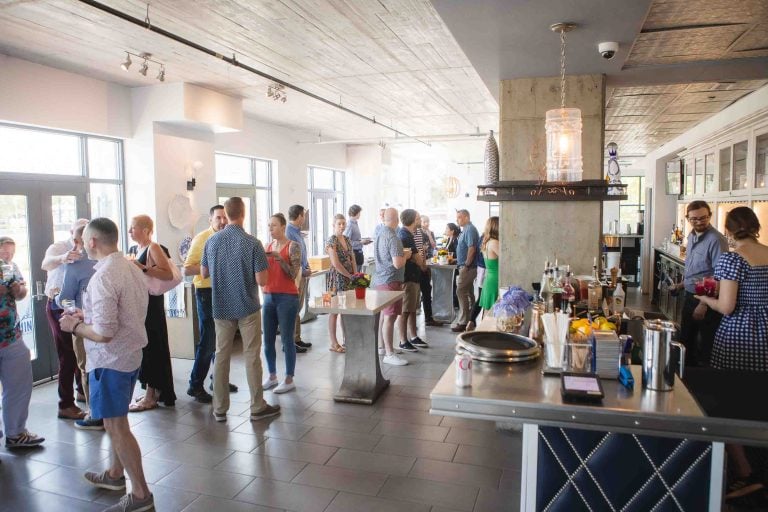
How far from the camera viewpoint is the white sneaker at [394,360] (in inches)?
235

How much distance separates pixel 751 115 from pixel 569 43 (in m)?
3.45

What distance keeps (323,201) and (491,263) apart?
7.89 metres

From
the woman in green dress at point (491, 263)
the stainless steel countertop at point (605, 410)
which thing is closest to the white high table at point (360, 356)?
the woman in green dress at point (491, 263)

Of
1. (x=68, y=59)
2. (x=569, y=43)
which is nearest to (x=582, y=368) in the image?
(x=569, y=43)

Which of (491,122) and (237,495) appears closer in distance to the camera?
(237,495)

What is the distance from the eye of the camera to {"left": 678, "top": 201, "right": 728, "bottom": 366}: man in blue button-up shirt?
462 centimetres

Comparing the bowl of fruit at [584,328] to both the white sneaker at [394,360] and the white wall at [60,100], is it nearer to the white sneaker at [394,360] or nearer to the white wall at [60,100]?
the white sneaker at [394,360]

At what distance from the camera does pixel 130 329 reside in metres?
3.02

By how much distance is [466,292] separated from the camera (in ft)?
25.0

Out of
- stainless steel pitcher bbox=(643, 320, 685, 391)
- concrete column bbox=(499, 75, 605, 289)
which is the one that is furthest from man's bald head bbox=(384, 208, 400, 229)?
stainless steel pitcher bbox=(643, 320, 685, 391)

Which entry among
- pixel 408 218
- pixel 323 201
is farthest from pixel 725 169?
pixel 323 201

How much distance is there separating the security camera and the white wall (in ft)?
17.8

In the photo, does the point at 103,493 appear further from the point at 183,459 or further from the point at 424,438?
the point at 424,438

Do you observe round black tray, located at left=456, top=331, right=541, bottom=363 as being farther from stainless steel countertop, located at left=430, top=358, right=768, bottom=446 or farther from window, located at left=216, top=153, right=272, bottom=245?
window, located at left=216, top=153, right=272, bottom=245
